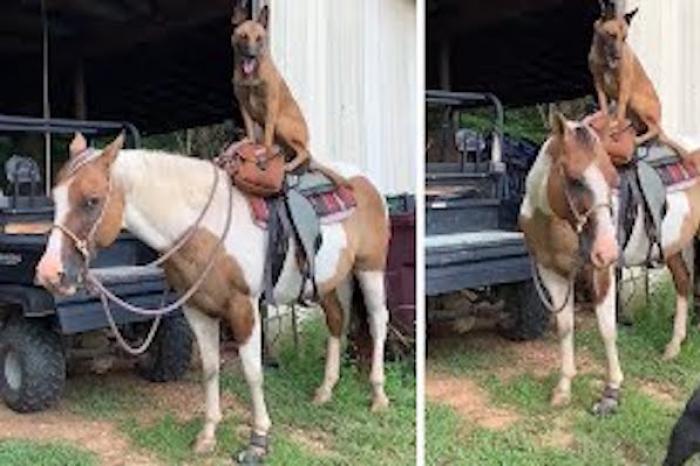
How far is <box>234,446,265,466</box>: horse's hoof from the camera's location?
2.38 metres

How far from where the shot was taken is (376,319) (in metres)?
2.59

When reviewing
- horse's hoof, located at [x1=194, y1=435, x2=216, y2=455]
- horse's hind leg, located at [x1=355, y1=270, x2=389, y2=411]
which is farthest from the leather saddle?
horse's hoof, located at [x1=194, y1=435, x2=216, y2=455]

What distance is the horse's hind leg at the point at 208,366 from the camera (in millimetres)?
2434

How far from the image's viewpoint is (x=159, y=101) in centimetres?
516

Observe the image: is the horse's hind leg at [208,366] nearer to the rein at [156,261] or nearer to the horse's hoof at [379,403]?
the rein at [156,261]

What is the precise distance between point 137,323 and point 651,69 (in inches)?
68.3

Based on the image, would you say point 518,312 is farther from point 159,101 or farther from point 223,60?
point 159,101

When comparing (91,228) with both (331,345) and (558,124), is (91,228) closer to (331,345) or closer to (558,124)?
(331,345)

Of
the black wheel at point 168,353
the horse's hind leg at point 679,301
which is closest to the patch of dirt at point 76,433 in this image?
the black wheel at point 168,353

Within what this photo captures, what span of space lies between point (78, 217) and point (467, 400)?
2.93 ft

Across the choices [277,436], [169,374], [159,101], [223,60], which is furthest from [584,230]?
[159,101]

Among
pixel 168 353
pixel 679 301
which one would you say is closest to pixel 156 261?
pixel 168 353

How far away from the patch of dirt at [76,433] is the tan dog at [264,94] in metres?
0.84

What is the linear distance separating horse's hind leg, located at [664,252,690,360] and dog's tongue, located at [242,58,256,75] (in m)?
1.24
